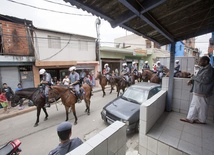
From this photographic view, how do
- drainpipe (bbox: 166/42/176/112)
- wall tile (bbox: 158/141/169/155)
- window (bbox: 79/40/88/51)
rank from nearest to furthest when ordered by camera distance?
wall tile (bbox: 158/141/169/155) < drainpipe (bbox: 166/42/176/112) < window (bbox: 79/40/88/51)

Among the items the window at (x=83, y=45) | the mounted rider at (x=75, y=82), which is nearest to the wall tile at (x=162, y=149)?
the mounted rider at (x=75, y=82)

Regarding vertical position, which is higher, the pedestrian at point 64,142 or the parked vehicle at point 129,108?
the pedestrian at point 64,142

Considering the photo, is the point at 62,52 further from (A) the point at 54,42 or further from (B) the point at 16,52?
(B) the point at 16,52

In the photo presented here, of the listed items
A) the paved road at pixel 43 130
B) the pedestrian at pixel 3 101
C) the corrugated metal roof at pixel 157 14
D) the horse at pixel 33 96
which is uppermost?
the corrugated metal roof at pixel 157 14

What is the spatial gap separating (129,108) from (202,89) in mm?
2291

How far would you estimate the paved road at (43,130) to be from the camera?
12.1 feet

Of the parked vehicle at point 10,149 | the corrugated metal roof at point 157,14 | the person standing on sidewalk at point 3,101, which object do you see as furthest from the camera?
the person standing on sidewalk at point 3,101

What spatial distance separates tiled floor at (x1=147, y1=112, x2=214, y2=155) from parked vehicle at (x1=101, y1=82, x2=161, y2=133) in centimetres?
82

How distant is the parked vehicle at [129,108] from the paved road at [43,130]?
55 centimetres

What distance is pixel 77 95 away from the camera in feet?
A: 18.0

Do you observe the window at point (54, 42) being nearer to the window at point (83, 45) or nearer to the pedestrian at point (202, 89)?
the window at point (83, 45)

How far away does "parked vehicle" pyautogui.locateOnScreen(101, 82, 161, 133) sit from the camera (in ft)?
12.6

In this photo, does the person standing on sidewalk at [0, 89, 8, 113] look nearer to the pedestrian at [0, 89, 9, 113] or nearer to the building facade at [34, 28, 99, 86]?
the pedestrian at [0, 89, 9, 113]

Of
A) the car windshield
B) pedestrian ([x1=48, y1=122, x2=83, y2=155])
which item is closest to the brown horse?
the car windshield
